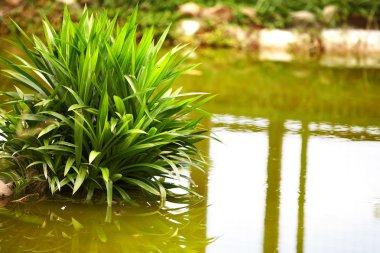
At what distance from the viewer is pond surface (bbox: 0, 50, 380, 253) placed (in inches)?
175

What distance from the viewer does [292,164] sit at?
20.7ft

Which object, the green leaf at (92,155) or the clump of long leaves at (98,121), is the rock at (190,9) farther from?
the green leaf at (92,155)

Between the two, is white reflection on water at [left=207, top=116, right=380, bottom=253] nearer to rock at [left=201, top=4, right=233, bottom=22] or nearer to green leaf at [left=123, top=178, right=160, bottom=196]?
green leaf at [left=123, top=178, right=160, bottom=196]

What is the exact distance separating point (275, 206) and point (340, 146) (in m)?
1.98

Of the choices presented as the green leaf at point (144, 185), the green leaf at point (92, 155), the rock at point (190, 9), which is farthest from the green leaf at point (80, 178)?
the rock at point (190, 9)

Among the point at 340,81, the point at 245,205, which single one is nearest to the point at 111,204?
the point at 245,205

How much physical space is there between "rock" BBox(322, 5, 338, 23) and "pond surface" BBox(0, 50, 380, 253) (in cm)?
583

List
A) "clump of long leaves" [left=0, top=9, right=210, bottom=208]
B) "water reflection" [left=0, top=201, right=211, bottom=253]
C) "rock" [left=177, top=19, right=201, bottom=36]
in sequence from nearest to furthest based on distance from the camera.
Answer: "water reflection" [left=0, top=201, right=211, bottom=253]
"clump of long leaves" [left=0, top=9, right=210, bottom=208]
"rock" [left=177, top=19, right=201, bottom=36]

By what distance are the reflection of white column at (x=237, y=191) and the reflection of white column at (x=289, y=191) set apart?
135 millimetres

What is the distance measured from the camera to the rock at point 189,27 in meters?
14.3

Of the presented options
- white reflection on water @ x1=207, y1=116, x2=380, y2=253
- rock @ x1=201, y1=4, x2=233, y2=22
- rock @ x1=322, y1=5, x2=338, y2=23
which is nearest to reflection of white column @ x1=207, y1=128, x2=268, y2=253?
white reflection on water @ x1=207, y1=116, x2=380, y2=253

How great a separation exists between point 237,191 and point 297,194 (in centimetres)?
41

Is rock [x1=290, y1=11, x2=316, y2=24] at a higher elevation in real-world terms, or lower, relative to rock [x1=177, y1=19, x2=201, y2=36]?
higher

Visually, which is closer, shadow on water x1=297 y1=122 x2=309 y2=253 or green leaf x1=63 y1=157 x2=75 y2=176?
shadow on water x1=297 y1=122 x2=309 y2=253
